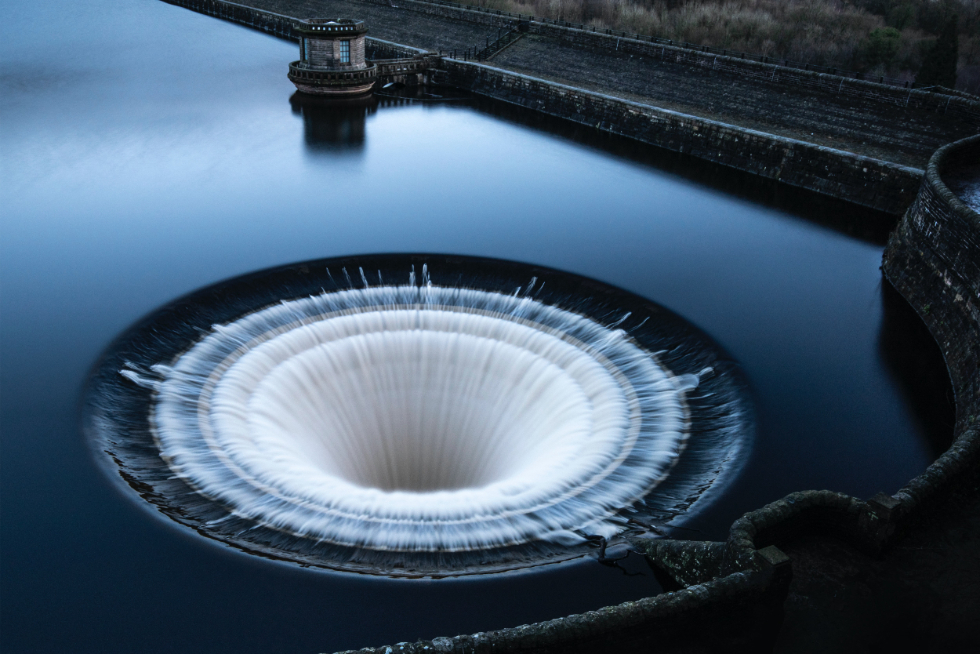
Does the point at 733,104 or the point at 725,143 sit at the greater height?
the point at 733,104

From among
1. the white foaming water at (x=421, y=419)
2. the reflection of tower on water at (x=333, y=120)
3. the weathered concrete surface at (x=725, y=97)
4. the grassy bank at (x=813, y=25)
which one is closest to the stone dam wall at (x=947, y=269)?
the weathered concrete surface at (x=725, y=97)

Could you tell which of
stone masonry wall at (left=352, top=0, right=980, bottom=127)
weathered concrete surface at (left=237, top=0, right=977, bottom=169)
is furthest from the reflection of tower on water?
stone masonry wall at (left=352, top=0, right=980, bottom=127)

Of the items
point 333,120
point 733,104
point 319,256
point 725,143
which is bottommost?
point 319,256

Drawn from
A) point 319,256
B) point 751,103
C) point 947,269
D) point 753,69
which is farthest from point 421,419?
point 753,69

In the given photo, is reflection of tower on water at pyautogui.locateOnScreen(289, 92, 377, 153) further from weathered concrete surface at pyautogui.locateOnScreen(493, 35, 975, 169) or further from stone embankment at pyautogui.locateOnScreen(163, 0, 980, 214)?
weathered concrete surface at pyautogui.locateOnScreen(493, 35, 975, 169)

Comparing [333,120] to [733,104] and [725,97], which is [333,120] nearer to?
[725,97]

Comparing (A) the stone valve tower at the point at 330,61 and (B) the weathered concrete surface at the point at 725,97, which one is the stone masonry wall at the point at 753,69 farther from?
(A) the stone valve tower at the point at 330,61

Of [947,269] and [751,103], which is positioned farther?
[751,103]
